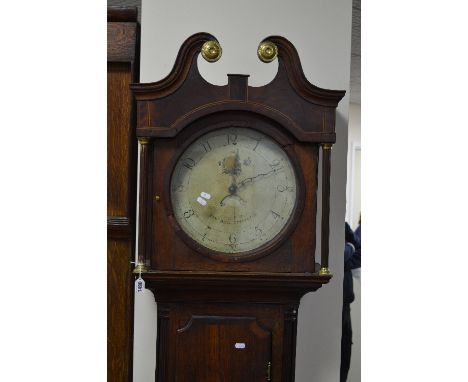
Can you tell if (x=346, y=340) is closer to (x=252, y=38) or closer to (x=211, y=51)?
(x=252, y=38)

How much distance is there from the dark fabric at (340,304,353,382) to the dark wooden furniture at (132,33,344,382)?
706 mm

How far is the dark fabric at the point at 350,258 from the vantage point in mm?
1777

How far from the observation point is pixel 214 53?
1.21 m

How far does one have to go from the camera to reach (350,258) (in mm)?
1813

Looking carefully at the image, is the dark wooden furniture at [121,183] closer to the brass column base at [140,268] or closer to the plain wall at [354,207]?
the brass column base at [140,268]

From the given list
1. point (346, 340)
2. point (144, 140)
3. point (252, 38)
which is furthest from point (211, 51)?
point (346, 340)

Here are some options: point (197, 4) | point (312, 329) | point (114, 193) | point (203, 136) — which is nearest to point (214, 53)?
point (203, 136)

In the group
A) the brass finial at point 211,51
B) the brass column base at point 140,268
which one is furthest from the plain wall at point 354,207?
the brass column base at point 140,268

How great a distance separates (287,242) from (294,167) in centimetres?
19

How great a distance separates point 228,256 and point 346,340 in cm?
96

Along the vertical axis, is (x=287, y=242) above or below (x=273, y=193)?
below

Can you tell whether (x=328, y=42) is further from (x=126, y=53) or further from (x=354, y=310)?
(x=354, y=310)

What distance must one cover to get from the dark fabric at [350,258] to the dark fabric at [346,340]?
0.05 metres

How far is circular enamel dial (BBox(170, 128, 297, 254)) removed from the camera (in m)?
1.28
